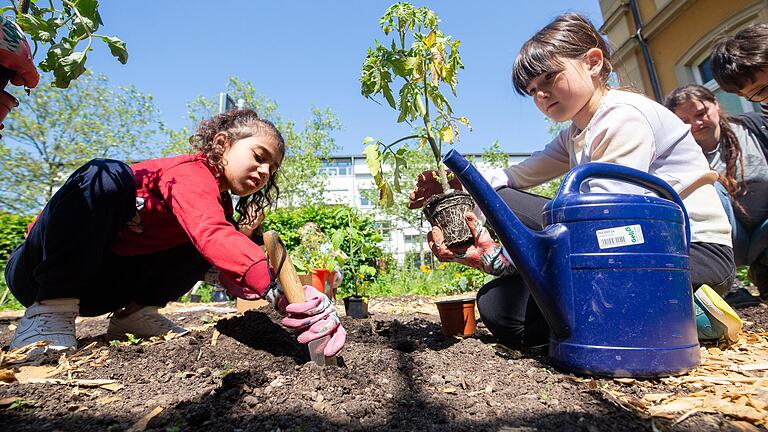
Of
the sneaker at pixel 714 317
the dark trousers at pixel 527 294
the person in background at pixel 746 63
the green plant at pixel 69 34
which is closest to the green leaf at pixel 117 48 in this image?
the green plant at pixel 69 34

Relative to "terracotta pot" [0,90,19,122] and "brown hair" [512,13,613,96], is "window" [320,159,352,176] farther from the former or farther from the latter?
"terracotta pot" [0,90,19,122]

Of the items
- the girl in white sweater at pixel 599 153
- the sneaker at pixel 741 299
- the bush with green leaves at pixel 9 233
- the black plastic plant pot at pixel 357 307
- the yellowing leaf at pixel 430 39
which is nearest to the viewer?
the girl in white sweater at pixel 599 153

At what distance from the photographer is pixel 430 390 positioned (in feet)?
4.00

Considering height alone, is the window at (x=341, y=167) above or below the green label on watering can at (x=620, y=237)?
above

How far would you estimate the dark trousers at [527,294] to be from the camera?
5.24 ft

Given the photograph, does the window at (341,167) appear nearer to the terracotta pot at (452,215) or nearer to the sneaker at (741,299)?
the sneaker at (741,299)

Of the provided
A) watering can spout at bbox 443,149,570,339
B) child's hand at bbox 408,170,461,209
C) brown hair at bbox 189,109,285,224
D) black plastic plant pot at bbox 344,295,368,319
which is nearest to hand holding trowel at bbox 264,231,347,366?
watering can spout at bbox 443,149,570,339

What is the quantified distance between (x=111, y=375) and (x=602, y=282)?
5.17ft

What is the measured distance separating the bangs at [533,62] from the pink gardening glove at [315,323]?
117cm

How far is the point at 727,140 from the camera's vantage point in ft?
9.02

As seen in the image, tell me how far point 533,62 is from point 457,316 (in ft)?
3.61

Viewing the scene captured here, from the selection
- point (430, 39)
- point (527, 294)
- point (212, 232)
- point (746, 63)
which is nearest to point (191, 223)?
point (212, 232)

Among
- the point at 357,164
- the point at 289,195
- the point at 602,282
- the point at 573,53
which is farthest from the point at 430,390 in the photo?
the point at 357,164

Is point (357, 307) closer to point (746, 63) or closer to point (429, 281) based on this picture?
point (746, 63)
